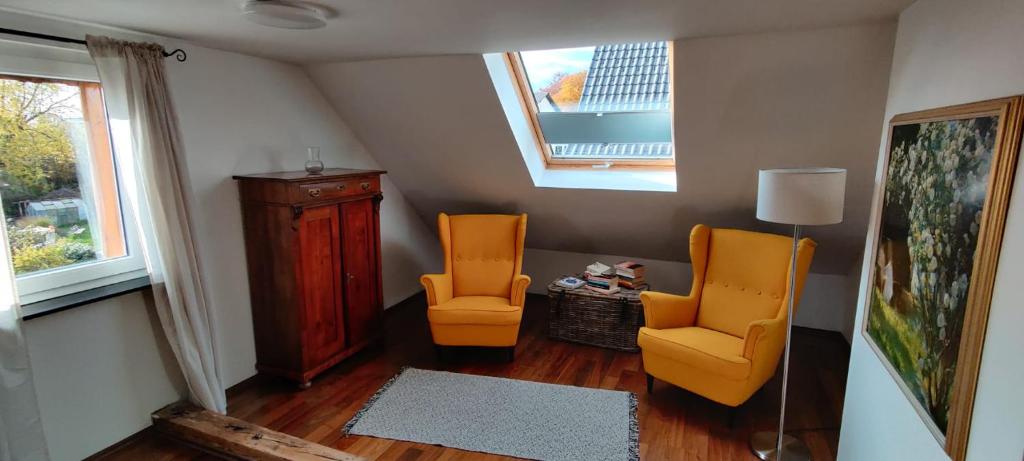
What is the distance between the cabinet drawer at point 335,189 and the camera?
2.82 metres

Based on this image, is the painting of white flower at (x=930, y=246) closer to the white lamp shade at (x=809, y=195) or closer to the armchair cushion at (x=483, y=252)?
the white lamp shade at (x=809, y=195)

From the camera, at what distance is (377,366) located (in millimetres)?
3344

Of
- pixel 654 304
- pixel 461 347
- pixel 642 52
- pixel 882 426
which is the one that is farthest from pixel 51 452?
pixel 642 52

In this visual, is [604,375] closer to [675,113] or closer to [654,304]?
[654,304]

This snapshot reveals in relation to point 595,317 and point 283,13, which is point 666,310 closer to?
point 595,317

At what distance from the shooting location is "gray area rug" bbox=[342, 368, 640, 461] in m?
2.47

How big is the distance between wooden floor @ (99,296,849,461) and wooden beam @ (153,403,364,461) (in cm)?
9

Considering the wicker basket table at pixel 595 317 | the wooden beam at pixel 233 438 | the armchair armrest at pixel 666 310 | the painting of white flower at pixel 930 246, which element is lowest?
the wooden beam at pixel 233 438

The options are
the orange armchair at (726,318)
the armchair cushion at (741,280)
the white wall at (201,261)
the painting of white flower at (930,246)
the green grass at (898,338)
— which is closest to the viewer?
the painting of white flower at (930,246)

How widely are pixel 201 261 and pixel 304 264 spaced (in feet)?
1.73

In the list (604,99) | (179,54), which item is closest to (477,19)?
(604,99)

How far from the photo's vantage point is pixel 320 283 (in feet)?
9.98

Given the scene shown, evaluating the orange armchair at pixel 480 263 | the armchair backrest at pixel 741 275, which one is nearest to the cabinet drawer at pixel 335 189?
the orange armchair at pixel 480 263

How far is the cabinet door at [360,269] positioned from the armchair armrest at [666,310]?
5.99 ft
